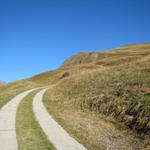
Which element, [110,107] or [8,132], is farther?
[110,107]

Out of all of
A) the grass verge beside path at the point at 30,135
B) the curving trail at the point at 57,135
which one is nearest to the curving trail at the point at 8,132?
the grass verge beside path at the point at 30,135

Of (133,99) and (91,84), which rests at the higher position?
(91,84)

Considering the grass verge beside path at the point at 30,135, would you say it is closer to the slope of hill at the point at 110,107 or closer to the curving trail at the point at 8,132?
the curving trail at the point at 8,132

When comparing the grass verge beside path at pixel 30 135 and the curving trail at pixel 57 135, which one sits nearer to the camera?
the grass verge beside path at pixel 30 135

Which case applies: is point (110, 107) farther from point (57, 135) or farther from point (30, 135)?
point (30, 135)

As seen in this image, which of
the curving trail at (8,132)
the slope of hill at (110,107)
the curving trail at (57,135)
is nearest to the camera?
the curving trail at (8,132)

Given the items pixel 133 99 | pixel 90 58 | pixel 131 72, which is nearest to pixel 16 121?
pixel 133 99

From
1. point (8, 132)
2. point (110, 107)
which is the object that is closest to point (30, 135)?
point (8, 132)

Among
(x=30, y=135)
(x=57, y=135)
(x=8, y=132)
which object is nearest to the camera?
(x=30, y=135)

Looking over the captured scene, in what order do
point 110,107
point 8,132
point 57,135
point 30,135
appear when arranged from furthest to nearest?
point 110,107, point 8,132, point 57,135, point 30,135

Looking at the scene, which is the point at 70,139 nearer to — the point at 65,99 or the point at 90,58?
the point at 65,99

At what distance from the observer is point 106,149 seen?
10680mm

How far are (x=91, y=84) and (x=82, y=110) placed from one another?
642 cm

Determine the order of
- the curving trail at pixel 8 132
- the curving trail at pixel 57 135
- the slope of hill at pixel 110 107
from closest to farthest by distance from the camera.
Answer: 1. the curving trail at pixel 8 132
2. the curving trail at pixel 57 135
3. the slope of hill at pixel 110 107
